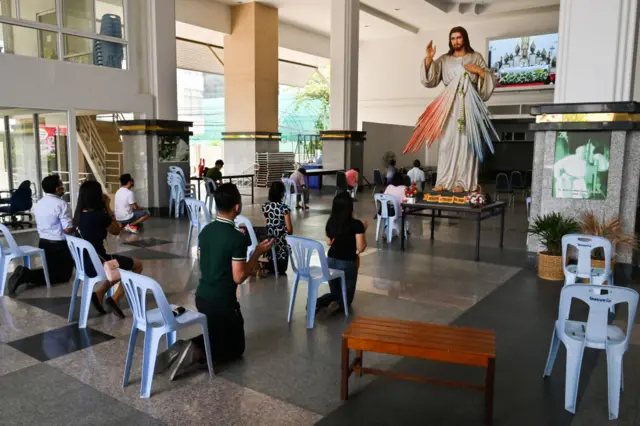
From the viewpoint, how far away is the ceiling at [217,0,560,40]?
58.5ft

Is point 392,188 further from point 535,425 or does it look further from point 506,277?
point 535,425

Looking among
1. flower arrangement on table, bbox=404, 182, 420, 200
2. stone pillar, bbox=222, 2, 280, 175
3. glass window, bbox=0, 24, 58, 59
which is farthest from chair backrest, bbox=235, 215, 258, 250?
stone pillar, bbox=222, 2, 280, 175

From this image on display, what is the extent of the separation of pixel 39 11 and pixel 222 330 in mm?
7791

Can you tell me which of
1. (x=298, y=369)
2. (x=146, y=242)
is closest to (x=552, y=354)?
(x=298, y=369)

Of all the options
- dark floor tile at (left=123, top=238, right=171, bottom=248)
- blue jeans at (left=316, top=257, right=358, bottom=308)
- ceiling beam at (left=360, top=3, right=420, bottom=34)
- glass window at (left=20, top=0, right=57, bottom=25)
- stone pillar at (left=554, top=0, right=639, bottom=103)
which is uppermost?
ceiling beam at (left=360, top=3, right=420, bottom=34)

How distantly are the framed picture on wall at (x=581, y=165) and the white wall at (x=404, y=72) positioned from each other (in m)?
14.3

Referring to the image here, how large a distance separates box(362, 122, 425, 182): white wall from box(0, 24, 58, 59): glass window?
37.3ft

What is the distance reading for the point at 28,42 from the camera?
8625 mm

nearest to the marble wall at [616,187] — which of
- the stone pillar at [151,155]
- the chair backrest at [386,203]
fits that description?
the chair backrest at [386,203]

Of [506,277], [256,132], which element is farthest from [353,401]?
[256,132]

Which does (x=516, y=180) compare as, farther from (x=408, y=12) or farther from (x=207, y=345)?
(x=207, y=345)

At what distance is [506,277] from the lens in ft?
20.5

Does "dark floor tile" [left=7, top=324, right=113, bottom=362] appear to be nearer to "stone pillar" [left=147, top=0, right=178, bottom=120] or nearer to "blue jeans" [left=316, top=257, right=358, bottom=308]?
"blue jeans" [left=316, top=257, right=358, bottom=308]

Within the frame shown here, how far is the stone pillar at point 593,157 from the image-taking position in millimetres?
6027
